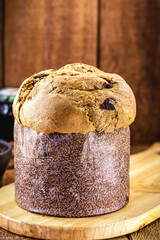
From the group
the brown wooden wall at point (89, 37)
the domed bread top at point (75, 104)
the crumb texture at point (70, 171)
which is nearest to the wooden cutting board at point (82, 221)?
the crumb texture at point (70, 171)

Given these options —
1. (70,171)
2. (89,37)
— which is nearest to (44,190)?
(70,171)

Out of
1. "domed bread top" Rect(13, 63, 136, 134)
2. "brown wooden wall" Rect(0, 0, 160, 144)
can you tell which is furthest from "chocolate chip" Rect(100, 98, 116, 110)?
"brown wooden wall" Rect(0, 0, 160, 144)

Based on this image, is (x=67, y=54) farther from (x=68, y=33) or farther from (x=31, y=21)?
(x=31, y=21)

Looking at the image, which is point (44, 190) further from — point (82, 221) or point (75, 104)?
point (75, 104)

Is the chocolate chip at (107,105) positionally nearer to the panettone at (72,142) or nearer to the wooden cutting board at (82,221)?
the panettone at (72,142)

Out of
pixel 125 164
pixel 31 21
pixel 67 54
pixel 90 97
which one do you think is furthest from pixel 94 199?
pixel 31 21

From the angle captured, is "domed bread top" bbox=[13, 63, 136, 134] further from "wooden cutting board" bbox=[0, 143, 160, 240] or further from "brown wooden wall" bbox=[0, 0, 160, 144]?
"brown wooden wall" bbox=[0, 0, 160, 144]
